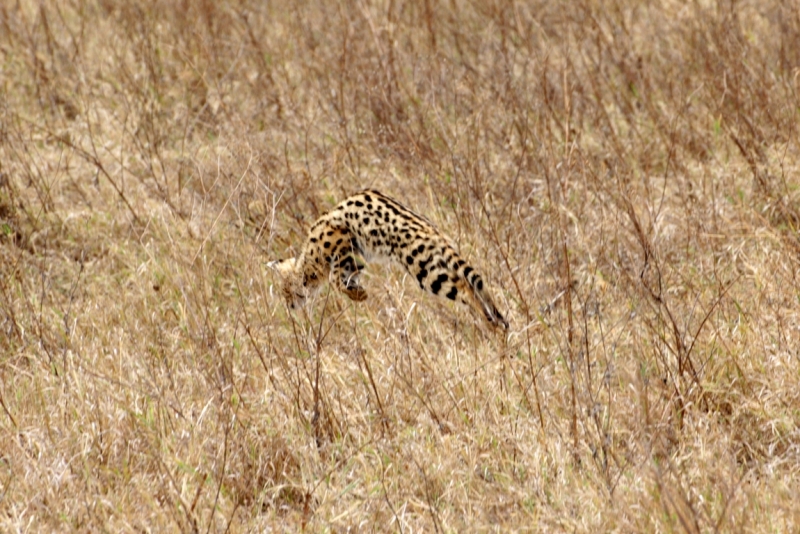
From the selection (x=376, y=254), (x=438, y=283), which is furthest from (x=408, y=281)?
(x=438, y=283)

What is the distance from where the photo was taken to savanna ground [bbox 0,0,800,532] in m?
3.77

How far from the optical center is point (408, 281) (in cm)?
562

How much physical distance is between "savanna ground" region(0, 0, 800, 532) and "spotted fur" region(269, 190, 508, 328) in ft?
0.36

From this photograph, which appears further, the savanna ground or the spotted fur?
the spotted fur

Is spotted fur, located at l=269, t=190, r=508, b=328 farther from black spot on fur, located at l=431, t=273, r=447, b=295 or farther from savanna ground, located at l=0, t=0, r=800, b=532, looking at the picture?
savanna ground, located at l=0, t=0, r=800, b=532

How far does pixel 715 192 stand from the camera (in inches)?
236

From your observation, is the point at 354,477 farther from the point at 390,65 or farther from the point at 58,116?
the point at 58,116

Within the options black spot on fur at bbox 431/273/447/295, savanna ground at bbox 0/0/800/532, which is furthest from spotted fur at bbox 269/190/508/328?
savanna ground at bbox 0/0/800/532

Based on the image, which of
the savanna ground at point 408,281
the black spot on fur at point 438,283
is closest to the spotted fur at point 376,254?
the black spot on fur at point 438,283

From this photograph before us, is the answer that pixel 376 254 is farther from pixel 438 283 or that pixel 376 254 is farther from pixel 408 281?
pixel 438 283

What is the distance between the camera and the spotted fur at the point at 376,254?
5.00 m

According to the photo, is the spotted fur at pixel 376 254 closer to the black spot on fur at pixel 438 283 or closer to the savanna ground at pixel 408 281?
the black spot on fur at pixel 438 283

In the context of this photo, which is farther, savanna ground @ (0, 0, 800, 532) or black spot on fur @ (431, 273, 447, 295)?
black spot on fur @ (431, 273, 447, 295)

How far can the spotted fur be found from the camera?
16.4 feet
